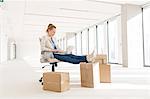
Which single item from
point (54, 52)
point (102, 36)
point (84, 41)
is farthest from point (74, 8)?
point (84, 41)

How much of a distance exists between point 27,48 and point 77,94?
16935 millimetres

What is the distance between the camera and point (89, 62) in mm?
3553

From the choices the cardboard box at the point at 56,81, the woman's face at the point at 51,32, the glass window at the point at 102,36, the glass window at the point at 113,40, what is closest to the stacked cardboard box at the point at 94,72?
the cardboard box at the point at 56,81

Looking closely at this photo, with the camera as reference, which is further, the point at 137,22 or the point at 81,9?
the point at 81,9

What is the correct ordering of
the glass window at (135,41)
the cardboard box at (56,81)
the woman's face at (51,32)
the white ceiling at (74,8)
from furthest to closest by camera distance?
the glass window at (135,41), the white ceiling at (74,8), the woman's face at (51,32), the cardboard box at (56,81)

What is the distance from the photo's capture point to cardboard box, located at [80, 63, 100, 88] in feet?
11.5

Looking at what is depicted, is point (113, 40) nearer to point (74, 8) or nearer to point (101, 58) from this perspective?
point (74, 8)

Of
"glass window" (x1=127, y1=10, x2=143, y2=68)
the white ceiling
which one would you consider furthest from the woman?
"glass window" (x1=127, y1=10, x2=143, y2=68)

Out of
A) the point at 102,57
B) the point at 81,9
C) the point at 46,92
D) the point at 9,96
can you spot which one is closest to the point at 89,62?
the point at 102,57

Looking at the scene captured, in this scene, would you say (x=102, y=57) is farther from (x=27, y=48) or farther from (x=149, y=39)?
(x=27, y=48)

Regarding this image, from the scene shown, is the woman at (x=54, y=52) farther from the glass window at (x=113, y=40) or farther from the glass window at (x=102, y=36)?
the glass window at (x=102, y=36)

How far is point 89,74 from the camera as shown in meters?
3.54

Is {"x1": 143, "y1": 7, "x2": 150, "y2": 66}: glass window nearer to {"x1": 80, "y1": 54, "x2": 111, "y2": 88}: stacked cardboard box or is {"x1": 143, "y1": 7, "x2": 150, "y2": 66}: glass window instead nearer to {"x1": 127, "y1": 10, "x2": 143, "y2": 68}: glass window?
{"x1": 127, "y1": 10, "x2": 143, "y2": 68}: glass window

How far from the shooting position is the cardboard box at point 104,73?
405 cm
